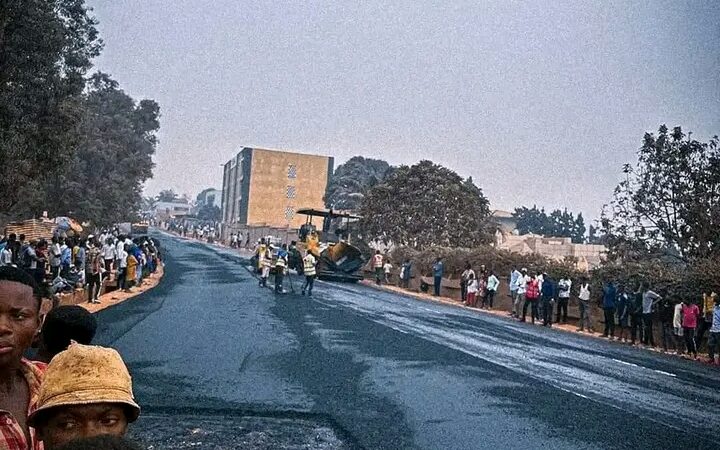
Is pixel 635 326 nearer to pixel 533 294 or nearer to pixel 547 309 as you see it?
pixel 547 309

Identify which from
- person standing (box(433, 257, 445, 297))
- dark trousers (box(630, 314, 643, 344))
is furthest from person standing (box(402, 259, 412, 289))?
dark trousers (box(630, 314, 643, 344))

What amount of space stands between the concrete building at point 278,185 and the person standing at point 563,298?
64.7 meters

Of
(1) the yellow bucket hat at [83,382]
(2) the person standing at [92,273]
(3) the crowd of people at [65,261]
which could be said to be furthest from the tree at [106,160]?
(1) the yellow bucket hat at [83,382]

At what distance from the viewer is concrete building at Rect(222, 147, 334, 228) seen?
88688mm

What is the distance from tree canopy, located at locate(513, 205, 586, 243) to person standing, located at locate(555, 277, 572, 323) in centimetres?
6491

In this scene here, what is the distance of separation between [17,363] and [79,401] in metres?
0.78

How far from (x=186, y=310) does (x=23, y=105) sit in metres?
7.22

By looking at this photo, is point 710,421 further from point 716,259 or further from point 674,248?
point 674,248

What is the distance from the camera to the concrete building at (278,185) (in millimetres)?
88688

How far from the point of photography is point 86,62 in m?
21.9

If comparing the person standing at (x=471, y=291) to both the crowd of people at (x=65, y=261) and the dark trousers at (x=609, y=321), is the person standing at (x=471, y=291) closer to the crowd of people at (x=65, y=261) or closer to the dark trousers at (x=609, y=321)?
the dark trousers at (x=609, y=321)

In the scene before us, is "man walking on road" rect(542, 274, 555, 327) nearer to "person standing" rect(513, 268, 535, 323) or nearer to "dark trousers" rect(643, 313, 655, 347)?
"person standing" rect(513, 268, 535, 323)

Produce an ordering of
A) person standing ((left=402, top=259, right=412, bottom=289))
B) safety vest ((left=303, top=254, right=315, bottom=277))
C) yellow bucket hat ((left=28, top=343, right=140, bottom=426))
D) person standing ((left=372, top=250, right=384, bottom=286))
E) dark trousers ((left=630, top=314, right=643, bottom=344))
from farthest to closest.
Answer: person standing ((left=372, top=250, right=384, bottom=286)) → person standing ((left=402, top=259, right=412, bottom=289)) → safety vest ((left=303, top=254, right=315, bottom=277)) → dark trousers ((left=630, top=314, right=643, bottom=344)) → yellow bucket hat ((left=28, top=343, right=140, bottom=426))

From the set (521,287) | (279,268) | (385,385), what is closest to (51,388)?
(385,385)
